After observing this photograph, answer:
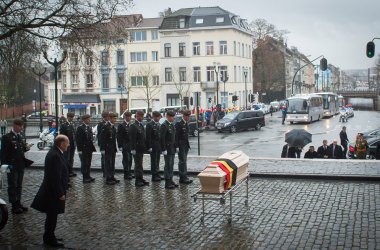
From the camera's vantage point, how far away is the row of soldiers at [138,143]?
14469 mm

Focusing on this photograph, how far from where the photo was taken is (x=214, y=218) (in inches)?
434

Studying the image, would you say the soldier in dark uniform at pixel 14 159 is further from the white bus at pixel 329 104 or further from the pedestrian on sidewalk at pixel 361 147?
the white bus at pixel 329 104

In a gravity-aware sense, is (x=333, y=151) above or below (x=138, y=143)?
below

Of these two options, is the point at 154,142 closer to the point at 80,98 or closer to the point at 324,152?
the point at 324,152

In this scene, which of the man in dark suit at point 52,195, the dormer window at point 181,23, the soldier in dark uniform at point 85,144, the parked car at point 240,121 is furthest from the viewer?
the dormer window at point 181,23

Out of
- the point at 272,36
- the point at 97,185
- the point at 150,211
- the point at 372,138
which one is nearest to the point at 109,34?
the point at 97,185

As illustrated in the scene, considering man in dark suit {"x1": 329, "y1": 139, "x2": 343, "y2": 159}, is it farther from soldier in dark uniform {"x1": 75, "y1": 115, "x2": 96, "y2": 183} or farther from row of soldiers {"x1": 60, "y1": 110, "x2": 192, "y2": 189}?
soldier in dark uniform {"x1": 75, "y1": 115, "x2": 96, "y2": 183}

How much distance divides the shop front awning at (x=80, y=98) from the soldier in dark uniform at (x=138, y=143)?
6156 cm

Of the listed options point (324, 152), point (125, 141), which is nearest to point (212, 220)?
point (125, 141)

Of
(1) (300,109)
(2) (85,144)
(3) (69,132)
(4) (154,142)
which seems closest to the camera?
(4) (154,142)

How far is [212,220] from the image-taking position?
427 inches

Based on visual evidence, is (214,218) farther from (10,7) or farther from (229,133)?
(229,133)

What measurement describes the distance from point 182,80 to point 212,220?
199ft

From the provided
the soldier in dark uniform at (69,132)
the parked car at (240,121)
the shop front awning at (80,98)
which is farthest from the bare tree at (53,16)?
the shop front awning at (80,98)
